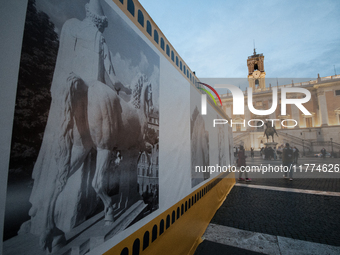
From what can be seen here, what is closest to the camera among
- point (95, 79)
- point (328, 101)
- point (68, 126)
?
point (68, 126)

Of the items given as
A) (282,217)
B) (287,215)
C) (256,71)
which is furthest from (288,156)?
(256,71)

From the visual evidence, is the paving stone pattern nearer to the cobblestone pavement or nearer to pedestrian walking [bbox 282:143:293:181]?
the cobblestone pavement

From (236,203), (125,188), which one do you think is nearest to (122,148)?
(125,188)

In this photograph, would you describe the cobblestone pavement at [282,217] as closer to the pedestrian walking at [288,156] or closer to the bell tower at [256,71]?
the pedestrian walking at [288,156]

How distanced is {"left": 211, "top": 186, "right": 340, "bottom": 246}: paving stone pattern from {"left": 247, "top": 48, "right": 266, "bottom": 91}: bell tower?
140ft

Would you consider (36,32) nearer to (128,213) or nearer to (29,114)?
(29,114)

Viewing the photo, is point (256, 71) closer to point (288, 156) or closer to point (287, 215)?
point (288, 156)

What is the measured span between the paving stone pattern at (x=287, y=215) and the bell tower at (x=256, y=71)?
42.6 meters

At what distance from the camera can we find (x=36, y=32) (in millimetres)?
812

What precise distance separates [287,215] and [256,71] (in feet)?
150

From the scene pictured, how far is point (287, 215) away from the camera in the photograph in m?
3.69

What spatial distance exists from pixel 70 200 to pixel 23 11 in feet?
2.90

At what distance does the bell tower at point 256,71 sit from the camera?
42.8 metres

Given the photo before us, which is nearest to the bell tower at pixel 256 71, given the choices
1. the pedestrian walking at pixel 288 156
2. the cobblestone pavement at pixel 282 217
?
the pedestrian walking at pixel 288 156
